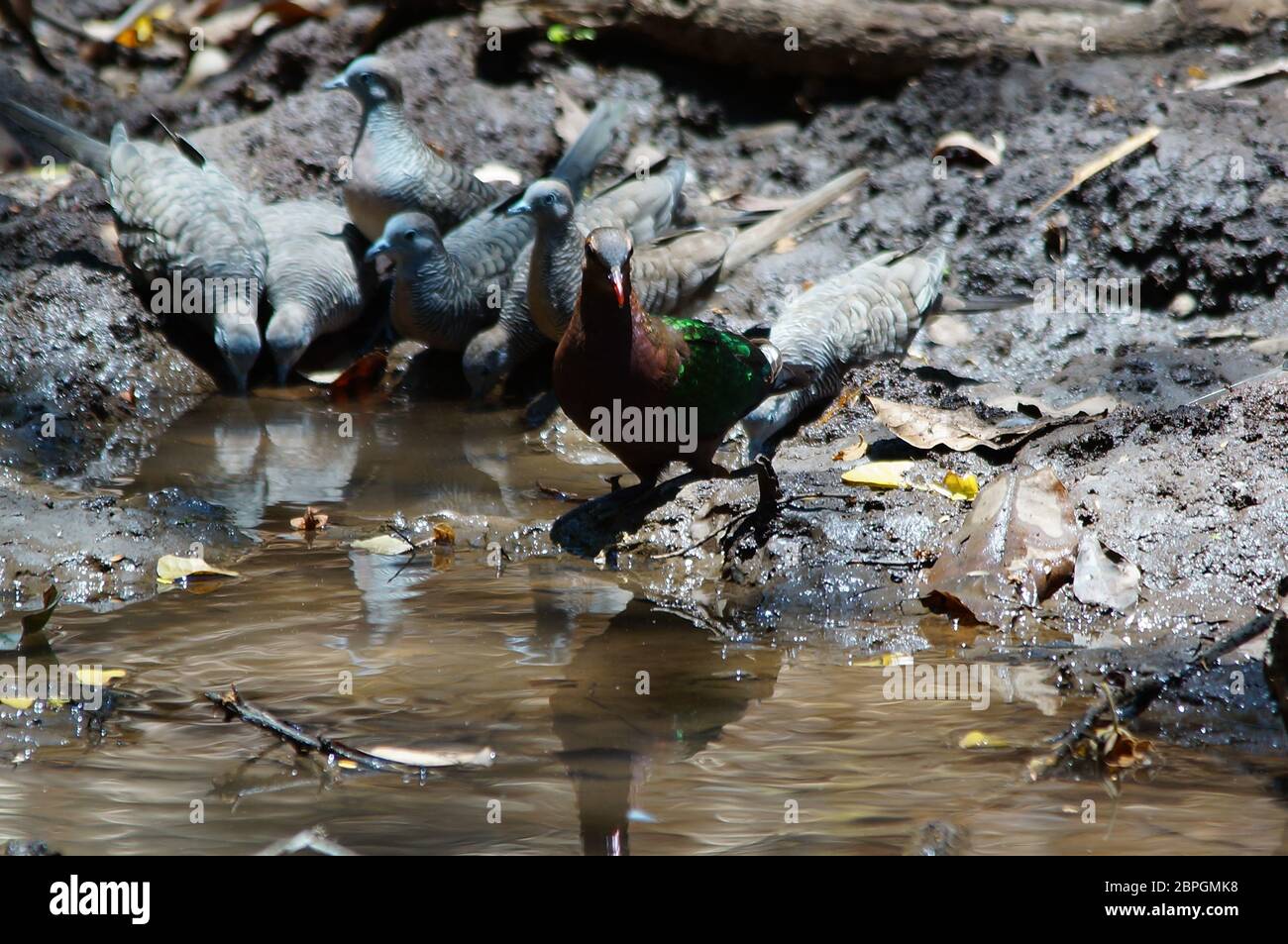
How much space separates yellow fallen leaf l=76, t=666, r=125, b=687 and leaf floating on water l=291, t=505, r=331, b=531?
5.02 ft

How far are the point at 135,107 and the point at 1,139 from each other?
988mm

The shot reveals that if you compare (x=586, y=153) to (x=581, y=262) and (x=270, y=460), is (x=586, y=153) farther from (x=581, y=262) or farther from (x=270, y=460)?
(x=270, y=460)

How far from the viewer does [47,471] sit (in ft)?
19.7

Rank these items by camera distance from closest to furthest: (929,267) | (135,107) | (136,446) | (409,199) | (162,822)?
(162,822), (136,446), (929,267), (409,199), (135,107)

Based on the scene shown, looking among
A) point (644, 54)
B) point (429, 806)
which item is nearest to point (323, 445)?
point (429, 806)

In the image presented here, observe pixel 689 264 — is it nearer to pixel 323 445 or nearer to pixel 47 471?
pixel 323 445

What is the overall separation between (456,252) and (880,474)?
12.2ft

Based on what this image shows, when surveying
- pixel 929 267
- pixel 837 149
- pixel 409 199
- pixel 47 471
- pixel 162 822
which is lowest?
pixel 162 822

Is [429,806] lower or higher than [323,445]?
lower

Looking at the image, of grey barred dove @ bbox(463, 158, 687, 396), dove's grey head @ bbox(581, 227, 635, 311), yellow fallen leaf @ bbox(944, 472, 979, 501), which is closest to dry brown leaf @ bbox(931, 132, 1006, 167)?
grey barred dove @ bbox(463, 158, 687, 396)

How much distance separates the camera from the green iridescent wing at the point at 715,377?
5090 mm

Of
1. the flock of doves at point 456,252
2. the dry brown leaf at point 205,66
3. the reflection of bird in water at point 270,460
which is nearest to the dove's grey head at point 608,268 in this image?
the flock of doves at point 456,252

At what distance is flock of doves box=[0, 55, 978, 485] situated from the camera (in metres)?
7.05

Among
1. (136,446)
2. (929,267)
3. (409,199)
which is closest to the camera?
(136,446)
